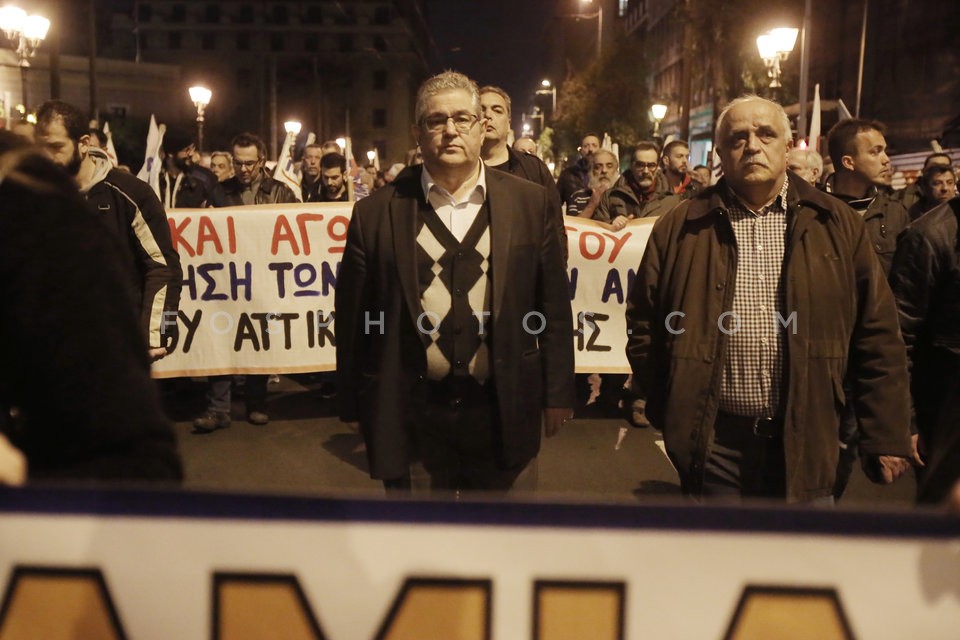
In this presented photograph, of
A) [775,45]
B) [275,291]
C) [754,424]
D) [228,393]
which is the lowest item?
[228,393]

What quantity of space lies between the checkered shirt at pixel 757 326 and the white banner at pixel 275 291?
454 centimetres

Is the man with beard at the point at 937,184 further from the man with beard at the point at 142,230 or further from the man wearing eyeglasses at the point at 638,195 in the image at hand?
the man with beard at the point at 142,230

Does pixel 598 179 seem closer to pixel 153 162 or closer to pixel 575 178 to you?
pixel 575 178

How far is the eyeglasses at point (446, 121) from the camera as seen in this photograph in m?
3.53

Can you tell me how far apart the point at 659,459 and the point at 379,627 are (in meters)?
5.34

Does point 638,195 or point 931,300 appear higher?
point 638,195

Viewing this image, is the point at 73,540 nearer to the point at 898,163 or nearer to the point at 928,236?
the point at 928,236

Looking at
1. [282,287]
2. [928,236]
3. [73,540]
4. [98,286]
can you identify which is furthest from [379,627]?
[282,287]

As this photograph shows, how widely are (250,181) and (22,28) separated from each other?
1114cm

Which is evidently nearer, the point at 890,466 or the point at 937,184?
the point at 890,466

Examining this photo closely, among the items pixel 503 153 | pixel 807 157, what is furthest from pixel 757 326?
pixel 807 157

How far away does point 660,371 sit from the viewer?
364 cm

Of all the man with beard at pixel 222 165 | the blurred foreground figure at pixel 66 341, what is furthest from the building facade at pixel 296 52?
the blurred foreground figure at pixel 66 341

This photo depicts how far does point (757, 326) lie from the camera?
3.33 meters
